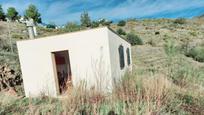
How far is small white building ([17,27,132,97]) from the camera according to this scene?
6438mm

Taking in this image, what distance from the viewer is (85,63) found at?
679cm

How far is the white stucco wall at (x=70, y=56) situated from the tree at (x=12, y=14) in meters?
31.2

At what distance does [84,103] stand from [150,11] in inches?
601

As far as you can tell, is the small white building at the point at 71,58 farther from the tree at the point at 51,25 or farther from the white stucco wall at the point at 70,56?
the tree at the point at 51,25

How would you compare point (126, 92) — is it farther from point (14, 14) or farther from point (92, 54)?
point (14, 14)

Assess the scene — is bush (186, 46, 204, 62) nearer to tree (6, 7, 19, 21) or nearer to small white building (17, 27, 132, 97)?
small white building (17, 27, 132, 97)

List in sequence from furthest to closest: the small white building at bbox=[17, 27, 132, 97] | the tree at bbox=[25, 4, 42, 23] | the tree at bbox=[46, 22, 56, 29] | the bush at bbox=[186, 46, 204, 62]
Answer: the tree at bbox=[25, 4, 42, 23], the tree at bbox=[46, 22, 56, 29], the bush at bbox=[186, 46, 204, 62], the small white building at bbox=[17, 27, 132, 97]

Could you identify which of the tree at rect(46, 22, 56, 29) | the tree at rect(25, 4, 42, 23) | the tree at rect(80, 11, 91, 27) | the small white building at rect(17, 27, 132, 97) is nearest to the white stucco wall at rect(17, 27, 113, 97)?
the small white building at rect(17, 27, 132, 97)

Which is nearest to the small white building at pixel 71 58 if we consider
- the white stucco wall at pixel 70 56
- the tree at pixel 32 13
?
the white stucco wall at pixel 70 56

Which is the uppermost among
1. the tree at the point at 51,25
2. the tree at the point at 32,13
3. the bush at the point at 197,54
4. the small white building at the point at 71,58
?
the tree at the point at 32,13

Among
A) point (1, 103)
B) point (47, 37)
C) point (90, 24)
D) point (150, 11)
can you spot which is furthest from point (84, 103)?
point (90, 24)

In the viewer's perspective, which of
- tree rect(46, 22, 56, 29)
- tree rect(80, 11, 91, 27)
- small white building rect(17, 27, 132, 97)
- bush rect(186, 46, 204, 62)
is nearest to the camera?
small white building rect(17, 27, 132, 97)

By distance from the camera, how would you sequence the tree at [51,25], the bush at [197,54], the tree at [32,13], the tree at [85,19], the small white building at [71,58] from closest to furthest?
the small white building at [71,58] < the bush at [197,54] < the tree at [85,19] < the tree at [51,25] < the tree at [32,13]

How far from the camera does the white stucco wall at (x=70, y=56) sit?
645cm
